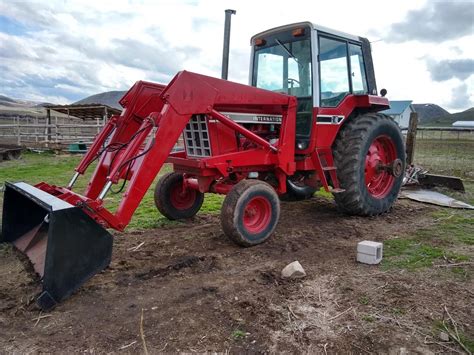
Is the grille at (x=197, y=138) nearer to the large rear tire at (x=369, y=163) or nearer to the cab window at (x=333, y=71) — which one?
the cab window at (x=333, y=71)

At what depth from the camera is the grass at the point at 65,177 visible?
19.8ft

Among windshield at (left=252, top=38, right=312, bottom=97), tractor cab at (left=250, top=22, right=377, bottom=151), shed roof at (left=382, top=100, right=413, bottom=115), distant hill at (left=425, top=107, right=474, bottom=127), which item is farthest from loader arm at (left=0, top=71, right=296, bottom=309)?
distant hill at (left=425, top=107, right=474, bottom=127)

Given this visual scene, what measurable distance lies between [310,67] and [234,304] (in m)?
3.53

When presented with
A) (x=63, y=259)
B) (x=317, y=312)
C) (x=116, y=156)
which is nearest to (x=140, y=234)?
(x=116, y=156)

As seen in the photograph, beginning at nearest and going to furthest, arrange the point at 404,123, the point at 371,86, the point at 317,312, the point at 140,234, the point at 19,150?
the point at 317,312
the point at 140,234
the point at 371,86
the point at 19,150
the point at 404,123

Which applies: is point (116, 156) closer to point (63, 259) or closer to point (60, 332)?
point (63, 259)

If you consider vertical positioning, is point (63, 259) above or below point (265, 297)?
above

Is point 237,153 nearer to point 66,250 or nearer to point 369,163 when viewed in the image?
point 66,250

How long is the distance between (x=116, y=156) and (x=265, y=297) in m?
2.31

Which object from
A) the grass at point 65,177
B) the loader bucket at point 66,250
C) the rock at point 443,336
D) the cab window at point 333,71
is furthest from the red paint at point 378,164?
the loader bucket at point 66,250

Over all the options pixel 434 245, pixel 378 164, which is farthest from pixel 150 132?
pixel 378 164

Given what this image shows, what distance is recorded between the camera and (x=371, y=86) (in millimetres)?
6504

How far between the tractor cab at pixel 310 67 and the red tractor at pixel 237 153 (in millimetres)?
16

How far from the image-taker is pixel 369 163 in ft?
20.8
